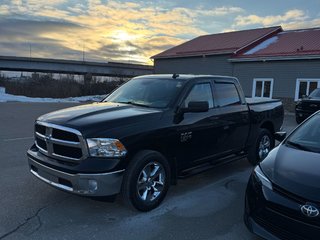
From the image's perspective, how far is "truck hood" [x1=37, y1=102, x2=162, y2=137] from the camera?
4164mm

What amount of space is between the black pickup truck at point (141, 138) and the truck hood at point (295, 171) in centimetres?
139

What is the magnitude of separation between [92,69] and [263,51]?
35725 millimetres

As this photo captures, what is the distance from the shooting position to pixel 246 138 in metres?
6.67

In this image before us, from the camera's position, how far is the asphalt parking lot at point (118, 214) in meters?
3.89

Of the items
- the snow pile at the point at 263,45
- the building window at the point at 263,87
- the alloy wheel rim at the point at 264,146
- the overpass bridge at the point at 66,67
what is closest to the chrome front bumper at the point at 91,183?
the alloy wheel rim at the point at 264,146

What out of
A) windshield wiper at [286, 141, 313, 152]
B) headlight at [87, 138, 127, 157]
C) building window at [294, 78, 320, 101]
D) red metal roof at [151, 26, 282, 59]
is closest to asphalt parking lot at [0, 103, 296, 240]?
headlight at [87, 138, 127, 157]

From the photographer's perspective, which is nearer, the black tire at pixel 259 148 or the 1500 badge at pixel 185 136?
the 1500 badge at pixel 185 136

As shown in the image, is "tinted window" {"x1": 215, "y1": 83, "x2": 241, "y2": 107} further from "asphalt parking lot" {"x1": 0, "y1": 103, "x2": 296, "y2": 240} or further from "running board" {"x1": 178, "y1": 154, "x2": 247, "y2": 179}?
"asphalt parking lot" {"x1": 0, "y1": 103, "x2": 296, "y2": 240}

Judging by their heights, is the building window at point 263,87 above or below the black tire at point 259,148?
above

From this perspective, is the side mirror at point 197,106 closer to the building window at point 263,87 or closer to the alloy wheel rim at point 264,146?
the alloy wheel rim at point 264,146

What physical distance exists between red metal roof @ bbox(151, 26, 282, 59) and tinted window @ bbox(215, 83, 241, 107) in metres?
21.5

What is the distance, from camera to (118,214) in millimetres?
4426

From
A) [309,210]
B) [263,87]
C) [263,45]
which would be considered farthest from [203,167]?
[263,45]

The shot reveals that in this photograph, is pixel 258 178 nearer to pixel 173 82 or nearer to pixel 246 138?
pixel 173 82
